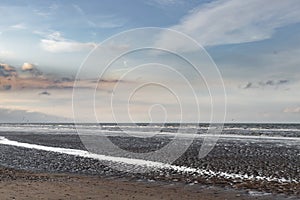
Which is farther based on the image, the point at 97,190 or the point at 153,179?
the point at 153,179

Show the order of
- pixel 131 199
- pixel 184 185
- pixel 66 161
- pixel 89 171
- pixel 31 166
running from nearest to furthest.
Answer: pixel 131 199, pixel 184 185, pixel 89 171, pixel 31 166, pixel 66 161

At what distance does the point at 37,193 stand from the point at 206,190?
8109mm

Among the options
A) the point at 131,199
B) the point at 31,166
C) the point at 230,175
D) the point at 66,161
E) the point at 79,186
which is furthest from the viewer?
the point at 66,161

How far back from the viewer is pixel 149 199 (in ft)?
49.9

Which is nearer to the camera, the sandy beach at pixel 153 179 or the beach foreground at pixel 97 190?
the beach foreground at pixel 97 190

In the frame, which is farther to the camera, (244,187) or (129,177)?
(129,177)

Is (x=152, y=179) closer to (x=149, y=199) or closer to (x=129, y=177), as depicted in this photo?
(x=129, y=177)

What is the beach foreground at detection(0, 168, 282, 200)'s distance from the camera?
15492 mm

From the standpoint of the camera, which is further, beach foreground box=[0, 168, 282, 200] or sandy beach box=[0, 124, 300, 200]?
sandy beach box=[0, 124, 300, 200]

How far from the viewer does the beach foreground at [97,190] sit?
15.5 meters

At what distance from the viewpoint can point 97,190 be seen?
55.8 feet

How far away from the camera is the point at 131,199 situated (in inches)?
593

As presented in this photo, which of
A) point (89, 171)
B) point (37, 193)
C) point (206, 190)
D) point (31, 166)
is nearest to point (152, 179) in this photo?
point (206, 190)

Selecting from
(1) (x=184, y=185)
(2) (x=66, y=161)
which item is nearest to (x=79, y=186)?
(1) (x=184, y=185)
